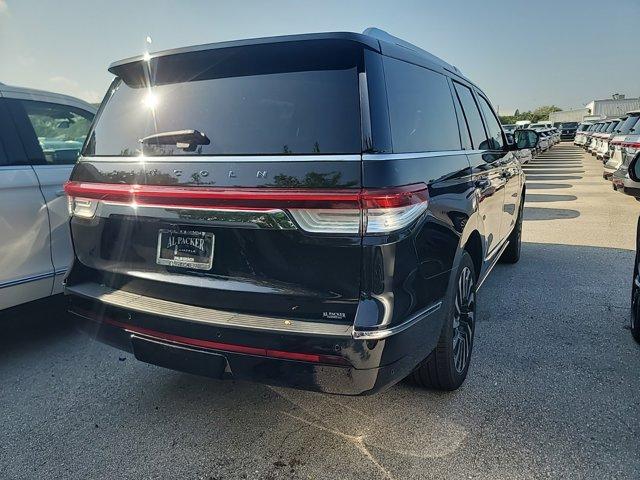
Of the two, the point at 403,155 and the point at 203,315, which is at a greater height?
the point at 403,155

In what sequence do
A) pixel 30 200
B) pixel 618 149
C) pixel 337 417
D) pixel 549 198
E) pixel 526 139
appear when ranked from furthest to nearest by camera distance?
pixel 549 198 < pixel 618 149 < pixel 526 139 < pixel 30 200 < pixel 337 417

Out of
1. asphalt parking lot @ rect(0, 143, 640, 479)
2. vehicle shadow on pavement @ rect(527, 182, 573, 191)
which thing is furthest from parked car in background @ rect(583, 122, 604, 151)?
asphalt parking lot @ rect(0, 143, 640, 479)

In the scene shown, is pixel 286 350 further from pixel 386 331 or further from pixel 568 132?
pixel 568 132

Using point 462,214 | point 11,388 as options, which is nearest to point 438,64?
point 462,214

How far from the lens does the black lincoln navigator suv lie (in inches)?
79.6

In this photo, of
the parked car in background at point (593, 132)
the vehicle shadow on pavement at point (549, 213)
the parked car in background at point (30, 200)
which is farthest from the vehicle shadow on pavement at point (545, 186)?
A: the parked car in background at point (30, 200)

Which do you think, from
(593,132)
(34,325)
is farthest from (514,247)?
(593,132)

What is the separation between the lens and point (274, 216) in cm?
207

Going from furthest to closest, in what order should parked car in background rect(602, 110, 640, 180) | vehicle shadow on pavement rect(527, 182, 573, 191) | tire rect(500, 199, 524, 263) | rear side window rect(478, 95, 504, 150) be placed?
vehicle shadow on pavement rect(527, 182, 573, 191)
parked car in background rect(602, 110, 640, 180)
tire rect(500, 199, 524, 263)
rear side window rect(478, 95, 504, 150)

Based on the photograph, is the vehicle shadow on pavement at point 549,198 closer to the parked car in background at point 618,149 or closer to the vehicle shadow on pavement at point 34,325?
the parked car in background at point 618,149

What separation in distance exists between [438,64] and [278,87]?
1481mm

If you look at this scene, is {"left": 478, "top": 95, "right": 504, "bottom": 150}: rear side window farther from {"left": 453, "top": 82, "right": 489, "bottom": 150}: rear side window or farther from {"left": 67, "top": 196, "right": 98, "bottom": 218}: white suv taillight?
{"left": 67, "top": 196, "right": 98, "bottom": 218}: white suv taillight

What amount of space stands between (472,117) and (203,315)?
2.73 m

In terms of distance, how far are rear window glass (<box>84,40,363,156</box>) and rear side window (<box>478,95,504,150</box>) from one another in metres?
2.47
